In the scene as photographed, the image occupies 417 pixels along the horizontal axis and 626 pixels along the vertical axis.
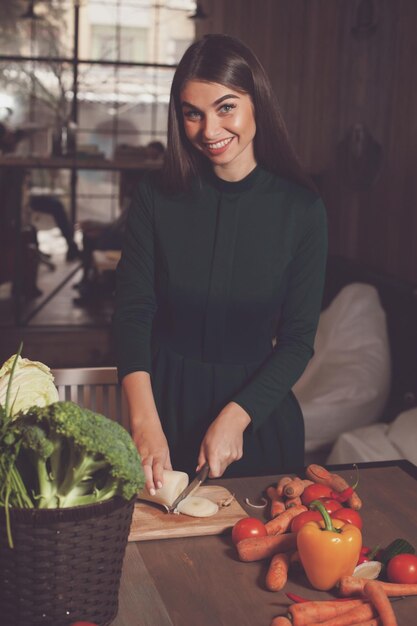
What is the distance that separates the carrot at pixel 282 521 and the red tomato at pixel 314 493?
73 millimetres

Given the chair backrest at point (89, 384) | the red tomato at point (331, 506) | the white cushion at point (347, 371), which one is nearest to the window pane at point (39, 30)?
the white cushion at point (347, 371)

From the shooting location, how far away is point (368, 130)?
5207 millimetres

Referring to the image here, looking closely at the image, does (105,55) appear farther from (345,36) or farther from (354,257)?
(354,257)

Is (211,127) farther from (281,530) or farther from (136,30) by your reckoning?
(136,30)

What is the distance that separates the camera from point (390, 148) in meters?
4.87

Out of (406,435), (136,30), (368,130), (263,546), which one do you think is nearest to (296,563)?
(263,546)

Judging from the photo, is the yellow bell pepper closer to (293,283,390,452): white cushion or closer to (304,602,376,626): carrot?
(304,602,376,626): carrot

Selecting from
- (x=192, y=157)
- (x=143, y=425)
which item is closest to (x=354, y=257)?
(x=192, y=157)

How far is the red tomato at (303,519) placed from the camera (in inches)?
57.9

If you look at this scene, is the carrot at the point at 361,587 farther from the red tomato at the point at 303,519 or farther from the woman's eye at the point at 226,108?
the woman's eye at the point at 226,108

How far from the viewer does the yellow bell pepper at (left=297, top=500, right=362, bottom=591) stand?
131 centimetres

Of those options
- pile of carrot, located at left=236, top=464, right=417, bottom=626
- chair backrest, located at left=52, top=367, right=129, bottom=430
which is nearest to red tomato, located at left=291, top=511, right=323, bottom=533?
pile of carrot, located at left=236, top=464, right=417, bottom=626

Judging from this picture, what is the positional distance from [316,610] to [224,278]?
871 millimetres

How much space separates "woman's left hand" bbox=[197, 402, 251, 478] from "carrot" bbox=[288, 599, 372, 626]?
16.8 inches
